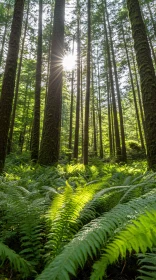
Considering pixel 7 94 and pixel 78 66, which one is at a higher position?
pixel 78 66

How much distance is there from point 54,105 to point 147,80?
12.2 ft

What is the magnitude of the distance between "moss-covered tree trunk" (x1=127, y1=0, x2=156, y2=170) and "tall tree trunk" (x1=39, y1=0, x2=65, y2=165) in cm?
351

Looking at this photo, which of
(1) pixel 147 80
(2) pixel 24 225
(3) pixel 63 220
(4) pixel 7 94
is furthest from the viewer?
(4) pixel 7 94

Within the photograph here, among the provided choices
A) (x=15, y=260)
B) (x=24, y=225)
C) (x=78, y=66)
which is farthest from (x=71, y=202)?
(x=78, y=66)

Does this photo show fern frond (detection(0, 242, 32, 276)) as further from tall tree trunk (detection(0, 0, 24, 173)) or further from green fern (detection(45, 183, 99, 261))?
tall tree trunk (detection(0, 0, 24, 173))

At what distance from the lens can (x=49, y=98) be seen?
26.2 feet

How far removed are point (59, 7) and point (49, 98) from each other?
397cm

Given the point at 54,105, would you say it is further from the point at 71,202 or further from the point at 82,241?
the point at 82,241

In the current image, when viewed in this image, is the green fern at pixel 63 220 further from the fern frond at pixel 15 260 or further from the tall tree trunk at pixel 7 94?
the tall tree trunk at pixel 7 94

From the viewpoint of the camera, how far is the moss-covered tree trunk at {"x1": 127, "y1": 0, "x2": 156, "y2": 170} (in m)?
5.04

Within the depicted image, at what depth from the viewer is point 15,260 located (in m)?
1.52

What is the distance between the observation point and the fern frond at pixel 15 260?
1473mm

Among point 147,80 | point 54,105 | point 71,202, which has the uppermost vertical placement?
point 54,105

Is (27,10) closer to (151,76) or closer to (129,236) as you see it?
(151,76)
